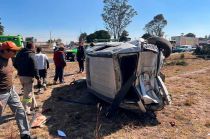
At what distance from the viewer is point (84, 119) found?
7.65 m

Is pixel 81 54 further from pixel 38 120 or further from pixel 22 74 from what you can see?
pixel 38 120

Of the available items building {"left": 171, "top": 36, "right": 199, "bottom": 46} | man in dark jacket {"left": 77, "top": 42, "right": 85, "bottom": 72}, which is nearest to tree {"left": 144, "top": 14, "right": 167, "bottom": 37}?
building {"left": 171, "top": 36, "right": 199, "bottom": 46}

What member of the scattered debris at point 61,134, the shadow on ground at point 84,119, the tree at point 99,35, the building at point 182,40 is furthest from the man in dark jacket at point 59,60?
the building at point 182,40

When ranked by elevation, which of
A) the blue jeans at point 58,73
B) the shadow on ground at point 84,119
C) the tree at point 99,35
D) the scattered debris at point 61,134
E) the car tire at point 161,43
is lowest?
the scattered debris at point 61,134

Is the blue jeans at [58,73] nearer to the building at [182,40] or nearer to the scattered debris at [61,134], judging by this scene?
the scattered debris at [61,134]

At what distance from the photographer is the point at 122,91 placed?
23.4ft

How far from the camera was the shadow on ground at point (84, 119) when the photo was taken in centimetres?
689

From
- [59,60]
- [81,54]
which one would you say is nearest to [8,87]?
[59,60]

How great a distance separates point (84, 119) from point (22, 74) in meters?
1.95

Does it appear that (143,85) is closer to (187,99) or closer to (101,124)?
(101,124)

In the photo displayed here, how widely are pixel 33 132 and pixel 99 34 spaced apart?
5510cm

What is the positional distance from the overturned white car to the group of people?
1.84m

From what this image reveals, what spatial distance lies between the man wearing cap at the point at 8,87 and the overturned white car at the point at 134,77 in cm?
208

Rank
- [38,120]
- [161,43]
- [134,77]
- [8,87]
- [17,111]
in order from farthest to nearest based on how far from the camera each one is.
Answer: [161,43], [38,120], [134,77], [17,111], [8,87]
